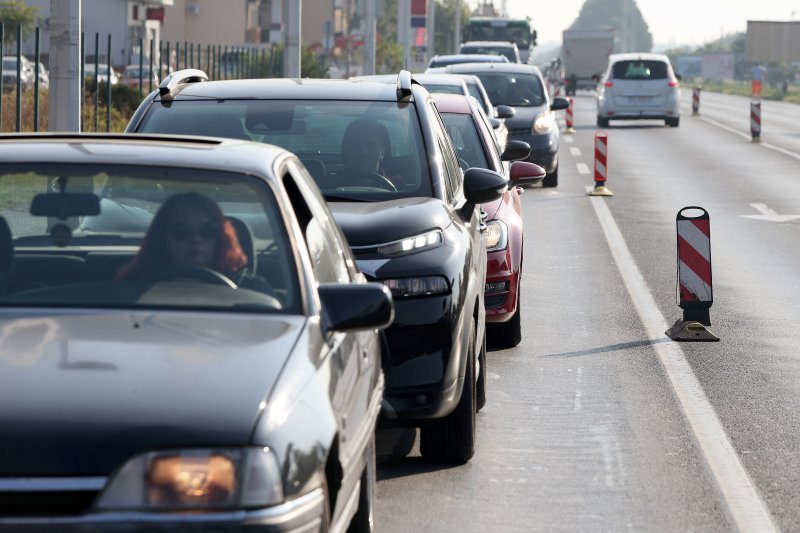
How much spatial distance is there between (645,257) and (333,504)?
11875 mm

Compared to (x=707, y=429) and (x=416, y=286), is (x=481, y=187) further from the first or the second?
(x=707, y=429)

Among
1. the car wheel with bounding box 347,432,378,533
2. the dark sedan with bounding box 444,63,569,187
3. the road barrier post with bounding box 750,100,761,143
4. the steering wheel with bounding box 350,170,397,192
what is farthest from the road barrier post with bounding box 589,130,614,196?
the car wheel with bounding box 347,432,378,533

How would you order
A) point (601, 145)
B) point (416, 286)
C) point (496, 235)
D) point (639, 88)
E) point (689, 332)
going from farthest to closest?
point (639, 88)
point (601, 145)
point (689, 332)
point (496, 235)
point (416, 286)

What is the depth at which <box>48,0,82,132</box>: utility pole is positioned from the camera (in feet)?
50.0

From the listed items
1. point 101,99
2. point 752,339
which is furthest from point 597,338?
point 101,99

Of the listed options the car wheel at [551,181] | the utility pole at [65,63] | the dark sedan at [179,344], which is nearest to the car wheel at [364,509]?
the dark sedan at [179,344]

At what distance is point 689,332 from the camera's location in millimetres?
11195

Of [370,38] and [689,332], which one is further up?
[370,38]

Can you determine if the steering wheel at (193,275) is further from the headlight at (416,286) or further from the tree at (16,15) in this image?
the tree at (16,15)

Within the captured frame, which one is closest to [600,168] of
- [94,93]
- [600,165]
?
[600,165]

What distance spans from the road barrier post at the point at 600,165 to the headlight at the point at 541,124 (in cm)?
72

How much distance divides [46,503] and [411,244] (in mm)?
3414

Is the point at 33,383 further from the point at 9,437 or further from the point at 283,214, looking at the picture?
the point at 283,214

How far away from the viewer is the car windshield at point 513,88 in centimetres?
2450
